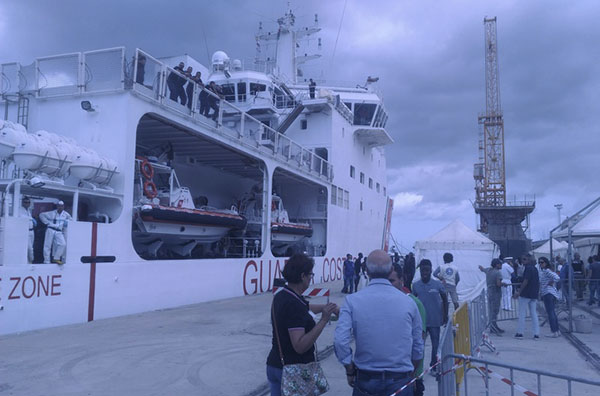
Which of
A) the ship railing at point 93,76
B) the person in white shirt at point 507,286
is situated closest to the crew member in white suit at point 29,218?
the ship railing at point 93,76

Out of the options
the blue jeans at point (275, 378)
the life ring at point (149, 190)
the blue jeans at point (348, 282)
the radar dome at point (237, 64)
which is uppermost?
the radar dome at point (237, 64)

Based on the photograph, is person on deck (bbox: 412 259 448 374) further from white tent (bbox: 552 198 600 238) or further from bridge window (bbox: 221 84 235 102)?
bridge window (bbox: 221 84 235 102)

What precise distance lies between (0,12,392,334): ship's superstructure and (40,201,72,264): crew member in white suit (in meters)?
0.08

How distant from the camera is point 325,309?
3.21m

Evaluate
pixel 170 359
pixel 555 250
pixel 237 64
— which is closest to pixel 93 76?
pixel 170 359

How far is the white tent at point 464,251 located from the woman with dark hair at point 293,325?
12646mm

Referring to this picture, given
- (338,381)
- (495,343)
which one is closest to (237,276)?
(495,343)

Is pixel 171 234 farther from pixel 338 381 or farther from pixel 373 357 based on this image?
pixel 373 357

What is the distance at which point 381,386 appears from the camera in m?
3.00

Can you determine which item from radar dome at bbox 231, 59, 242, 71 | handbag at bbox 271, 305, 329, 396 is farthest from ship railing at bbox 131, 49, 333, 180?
handbag at bbox 271, 305, 329, 396

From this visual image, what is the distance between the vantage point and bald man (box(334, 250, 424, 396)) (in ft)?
9.80

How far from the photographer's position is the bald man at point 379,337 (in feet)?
9.80

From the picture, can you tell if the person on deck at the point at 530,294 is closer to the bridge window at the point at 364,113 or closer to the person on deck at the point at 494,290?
the person on deck at the point at 494,290

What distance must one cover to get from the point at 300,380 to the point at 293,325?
34cm
